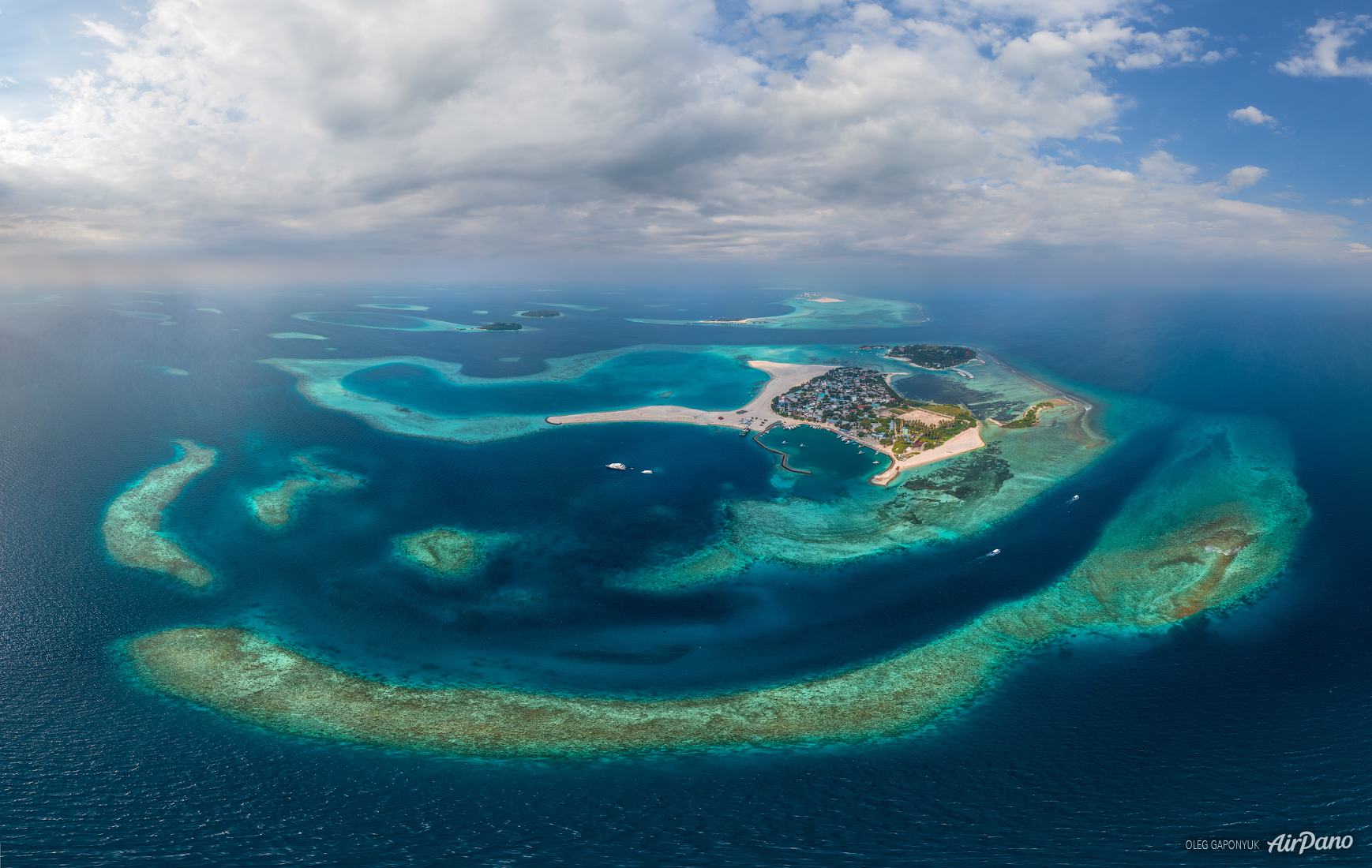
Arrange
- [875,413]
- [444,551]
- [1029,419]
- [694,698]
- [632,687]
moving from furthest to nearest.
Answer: [875,413], [1029,419], [444,551], [632,687], [694,698]

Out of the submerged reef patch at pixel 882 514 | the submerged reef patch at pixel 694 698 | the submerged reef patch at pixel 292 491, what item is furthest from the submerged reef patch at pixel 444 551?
the submerged reef patch at pixel 292 491

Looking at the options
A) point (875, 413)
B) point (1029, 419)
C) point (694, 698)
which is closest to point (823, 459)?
point (875, 413)

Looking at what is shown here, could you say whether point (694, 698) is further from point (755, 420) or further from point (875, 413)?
point (875, 413)

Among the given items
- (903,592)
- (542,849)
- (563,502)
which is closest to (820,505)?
(903,592)

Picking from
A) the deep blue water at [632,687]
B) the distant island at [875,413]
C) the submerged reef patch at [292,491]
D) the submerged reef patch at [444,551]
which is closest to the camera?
the deep blue water at [632,687]

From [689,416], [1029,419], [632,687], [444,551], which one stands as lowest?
[632,687]

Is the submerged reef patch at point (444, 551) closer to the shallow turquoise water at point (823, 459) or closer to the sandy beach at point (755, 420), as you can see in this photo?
the shallow turquoise water at point (823, 459)
